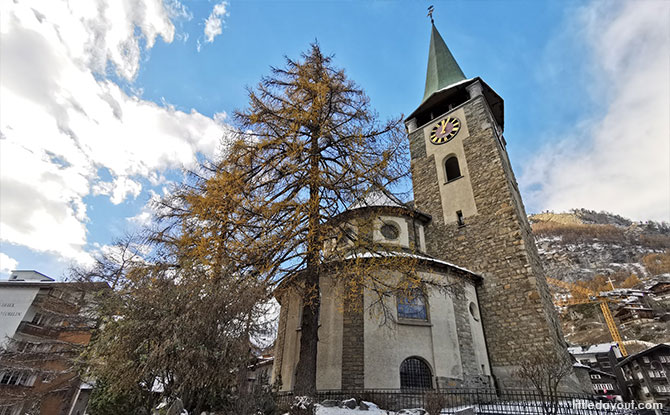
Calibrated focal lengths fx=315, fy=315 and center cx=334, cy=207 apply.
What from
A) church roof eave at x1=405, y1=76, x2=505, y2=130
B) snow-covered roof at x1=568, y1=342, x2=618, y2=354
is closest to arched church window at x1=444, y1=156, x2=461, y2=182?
church roof eave at x1=405, y1=76, x2=505, y2=130

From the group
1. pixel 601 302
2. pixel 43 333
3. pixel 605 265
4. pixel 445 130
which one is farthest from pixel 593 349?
pixel 605 265

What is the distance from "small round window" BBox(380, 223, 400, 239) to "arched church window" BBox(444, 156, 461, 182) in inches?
232

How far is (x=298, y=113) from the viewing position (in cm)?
1007

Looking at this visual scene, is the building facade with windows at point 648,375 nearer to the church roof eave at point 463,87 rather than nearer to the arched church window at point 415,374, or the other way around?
the church roof eave at point 463,87

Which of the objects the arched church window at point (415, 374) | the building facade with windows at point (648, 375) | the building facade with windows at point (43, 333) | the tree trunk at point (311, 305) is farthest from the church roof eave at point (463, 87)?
the building facade with windows at point (648, 375)

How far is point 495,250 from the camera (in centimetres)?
1523

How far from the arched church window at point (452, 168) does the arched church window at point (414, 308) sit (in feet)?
31.7

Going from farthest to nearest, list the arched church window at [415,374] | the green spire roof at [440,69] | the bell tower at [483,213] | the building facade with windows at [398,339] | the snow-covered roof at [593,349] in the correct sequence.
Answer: the snow-covered roof at [593,349]
the green spire roof at [440,69]
the bell tower at [483,213]
the arched church window at [415,374]
the building facade with windows at [398,339]

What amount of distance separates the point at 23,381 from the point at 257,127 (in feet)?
63.5

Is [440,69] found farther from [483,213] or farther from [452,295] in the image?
[452,295]

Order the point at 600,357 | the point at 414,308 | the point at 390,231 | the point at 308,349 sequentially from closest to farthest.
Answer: the point at 308,349, the point at 414,308, the point at 390,231, the point at 600,357

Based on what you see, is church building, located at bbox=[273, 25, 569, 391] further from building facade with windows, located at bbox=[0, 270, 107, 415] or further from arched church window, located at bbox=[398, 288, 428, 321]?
building facade with windows, located at bbox=[0, 270, 107, 415]

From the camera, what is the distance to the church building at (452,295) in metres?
11.3

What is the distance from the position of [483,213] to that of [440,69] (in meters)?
14.0
